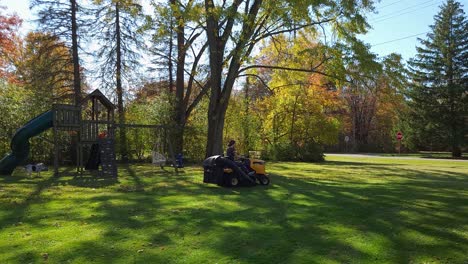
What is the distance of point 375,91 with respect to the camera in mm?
16188

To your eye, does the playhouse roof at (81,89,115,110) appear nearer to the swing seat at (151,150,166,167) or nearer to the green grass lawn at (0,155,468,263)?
the swing seat at (151,150,166,167)

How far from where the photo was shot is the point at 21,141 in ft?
49.7

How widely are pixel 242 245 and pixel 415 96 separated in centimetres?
4294

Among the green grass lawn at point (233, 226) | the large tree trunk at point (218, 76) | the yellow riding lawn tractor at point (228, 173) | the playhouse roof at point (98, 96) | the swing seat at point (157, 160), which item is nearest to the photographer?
the green grass lawn at point (233, 226)

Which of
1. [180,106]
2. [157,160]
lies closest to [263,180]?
[157,160]

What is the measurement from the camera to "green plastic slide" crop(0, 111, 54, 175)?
49.4 feet

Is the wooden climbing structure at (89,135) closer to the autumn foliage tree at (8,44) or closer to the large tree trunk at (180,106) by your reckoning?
the large tree trunk at (180,106)

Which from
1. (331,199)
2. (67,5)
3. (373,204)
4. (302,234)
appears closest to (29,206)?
(302,234)

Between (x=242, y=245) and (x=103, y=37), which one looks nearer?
(x=242, y=245)

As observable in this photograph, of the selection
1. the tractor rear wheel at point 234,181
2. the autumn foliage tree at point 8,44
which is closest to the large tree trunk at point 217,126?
the tractor rear wheel at point 234,181

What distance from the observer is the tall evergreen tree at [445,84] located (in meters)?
40.9

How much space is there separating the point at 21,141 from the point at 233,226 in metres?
11.9

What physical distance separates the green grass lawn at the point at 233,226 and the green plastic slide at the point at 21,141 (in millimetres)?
5058

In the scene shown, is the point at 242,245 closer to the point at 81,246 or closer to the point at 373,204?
the point at 81,246
